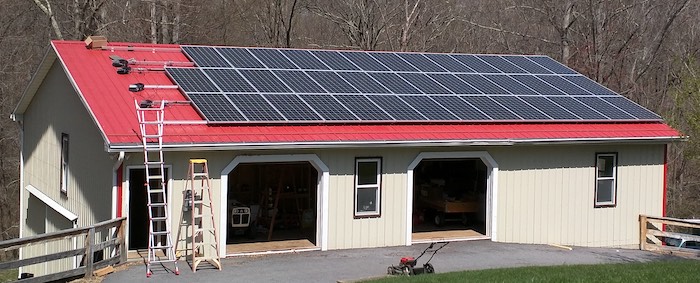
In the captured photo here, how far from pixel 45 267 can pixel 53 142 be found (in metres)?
3.26

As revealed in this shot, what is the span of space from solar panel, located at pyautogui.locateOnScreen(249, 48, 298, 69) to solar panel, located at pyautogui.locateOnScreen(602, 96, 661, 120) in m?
8.66

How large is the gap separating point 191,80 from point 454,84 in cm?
695

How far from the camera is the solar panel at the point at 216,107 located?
1722 cm

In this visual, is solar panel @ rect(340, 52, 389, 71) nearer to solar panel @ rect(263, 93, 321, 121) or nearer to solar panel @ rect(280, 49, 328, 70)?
solar panel @ rect(280, 49, 328, 70)

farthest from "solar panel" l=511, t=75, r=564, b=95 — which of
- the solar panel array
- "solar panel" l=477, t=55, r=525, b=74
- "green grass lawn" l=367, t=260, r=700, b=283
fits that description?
"green grass lawn" l=367, t=260, r=700, b=283

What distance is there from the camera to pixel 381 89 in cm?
2083

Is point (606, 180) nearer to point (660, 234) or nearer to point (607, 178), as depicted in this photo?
point (607, 178)

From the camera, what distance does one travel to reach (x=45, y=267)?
21734mm

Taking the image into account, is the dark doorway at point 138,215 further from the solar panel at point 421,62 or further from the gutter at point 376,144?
the solar panel at point 421,62

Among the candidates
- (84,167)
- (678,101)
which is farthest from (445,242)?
(84,167)

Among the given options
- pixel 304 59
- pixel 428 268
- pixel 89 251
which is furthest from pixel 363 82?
pixel 89 251

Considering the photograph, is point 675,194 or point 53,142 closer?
point 53,142

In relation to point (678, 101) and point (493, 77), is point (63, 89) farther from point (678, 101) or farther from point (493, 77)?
point (678, 101)

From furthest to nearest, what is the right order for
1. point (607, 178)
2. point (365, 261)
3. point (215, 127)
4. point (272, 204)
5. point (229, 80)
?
point (607, 178), point (272, 204), point (229, 80), point (365, 261), point (215, 127)
